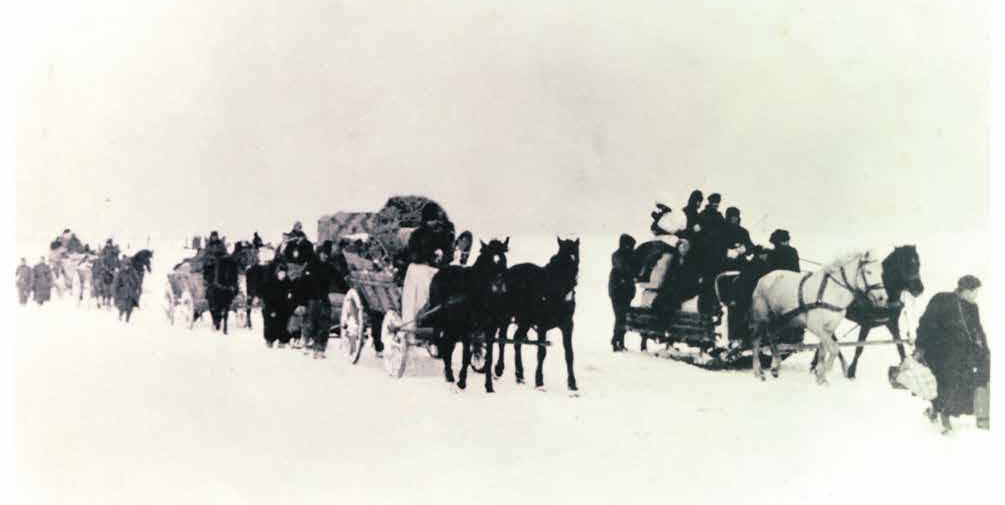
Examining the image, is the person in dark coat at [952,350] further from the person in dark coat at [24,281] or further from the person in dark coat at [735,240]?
the person in dark coat at [24,281]

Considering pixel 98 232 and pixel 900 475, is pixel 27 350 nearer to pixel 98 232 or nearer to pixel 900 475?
pixel 98 232

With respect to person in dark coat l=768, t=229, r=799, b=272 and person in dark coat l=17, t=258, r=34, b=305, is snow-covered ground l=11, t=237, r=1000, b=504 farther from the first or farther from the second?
person in dark coat l=17, t=258, r=34, b=305

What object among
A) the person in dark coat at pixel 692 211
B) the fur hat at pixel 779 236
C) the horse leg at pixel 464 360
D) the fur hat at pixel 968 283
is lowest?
the horse leg at pixel 464 360

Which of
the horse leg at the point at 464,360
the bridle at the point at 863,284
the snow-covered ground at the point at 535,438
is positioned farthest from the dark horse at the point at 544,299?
Answer: the bridle at the point at 863,284

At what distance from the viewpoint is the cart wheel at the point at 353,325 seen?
6949mm

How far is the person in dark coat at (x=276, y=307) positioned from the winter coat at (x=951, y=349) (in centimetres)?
465

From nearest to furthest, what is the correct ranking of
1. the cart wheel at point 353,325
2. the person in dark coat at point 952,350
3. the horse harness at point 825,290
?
the person in dark coat at point 952,350 → the horse harness at point 825,290 → the cart wheel at point 353,325

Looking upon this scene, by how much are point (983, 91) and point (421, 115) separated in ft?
12.3

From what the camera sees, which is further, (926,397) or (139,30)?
(139,30)

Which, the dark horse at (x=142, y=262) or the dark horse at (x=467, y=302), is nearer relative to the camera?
the dark horse at (x=467, y=302)

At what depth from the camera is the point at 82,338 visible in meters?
7.52

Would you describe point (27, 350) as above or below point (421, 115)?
below

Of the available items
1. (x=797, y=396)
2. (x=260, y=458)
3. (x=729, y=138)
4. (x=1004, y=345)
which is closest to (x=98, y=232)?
(x=260, y=458)

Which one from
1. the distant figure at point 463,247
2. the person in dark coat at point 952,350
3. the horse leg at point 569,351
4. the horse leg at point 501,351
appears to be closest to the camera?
the person in dark coat at point 952,350
